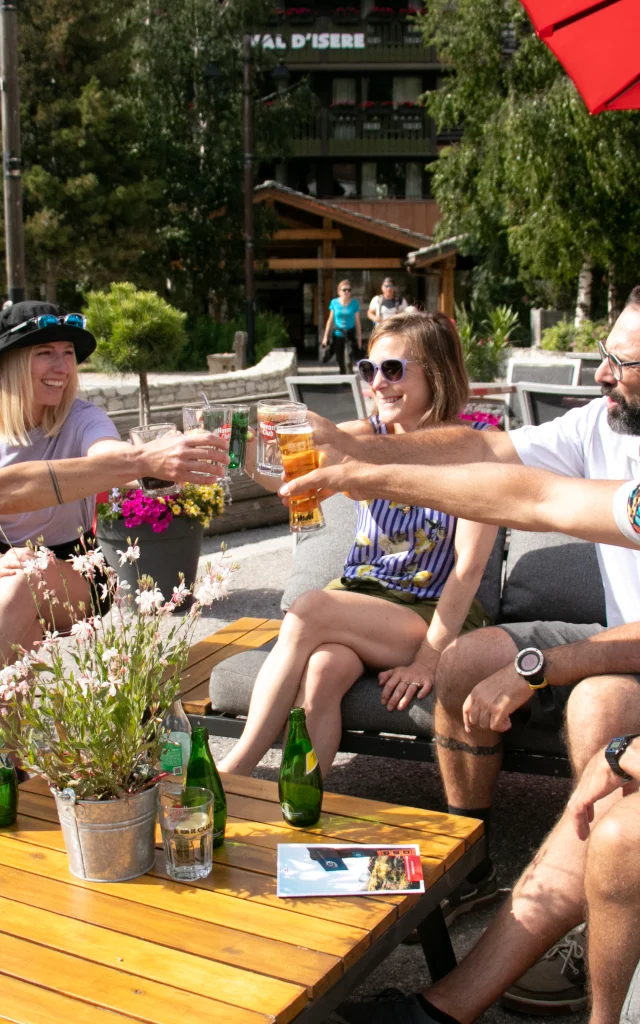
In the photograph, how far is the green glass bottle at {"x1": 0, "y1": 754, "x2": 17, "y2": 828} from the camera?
7.96ft

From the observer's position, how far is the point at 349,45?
39.8 meters

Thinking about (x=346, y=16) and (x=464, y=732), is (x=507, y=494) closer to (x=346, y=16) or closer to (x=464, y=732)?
(x=464, y=732)

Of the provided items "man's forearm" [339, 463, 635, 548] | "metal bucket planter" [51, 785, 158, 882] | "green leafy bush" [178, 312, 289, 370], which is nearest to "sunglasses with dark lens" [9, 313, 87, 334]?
"man's forearm" [339, 463, 635, 548]

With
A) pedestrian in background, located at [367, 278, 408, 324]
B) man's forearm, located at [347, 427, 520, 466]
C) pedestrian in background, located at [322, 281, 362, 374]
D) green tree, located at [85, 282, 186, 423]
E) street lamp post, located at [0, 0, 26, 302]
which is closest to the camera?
man's forearm, located at [347, 427, 520, 466]

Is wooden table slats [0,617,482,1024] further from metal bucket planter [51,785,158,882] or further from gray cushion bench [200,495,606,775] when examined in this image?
gray cushion bench [200,495,606,775]

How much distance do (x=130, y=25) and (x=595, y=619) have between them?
97.9 ft

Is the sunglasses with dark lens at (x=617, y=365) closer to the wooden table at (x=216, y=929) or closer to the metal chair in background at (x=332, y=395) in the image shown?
the wooden table at (x=216, y=929)

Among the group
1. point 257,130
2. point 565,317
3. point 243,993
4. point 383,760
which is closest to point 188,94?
point 257,130

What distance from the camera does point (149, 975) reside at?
1.87 meters

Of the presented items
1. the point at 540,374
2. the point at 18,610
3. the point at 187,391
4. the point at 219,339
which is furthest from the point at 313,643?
the point at 219,339

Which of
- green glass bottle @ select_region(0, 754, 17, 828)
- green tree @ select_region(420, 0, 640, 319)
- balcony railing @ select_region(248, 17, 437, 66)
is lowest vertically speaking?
green glass bottle @ select_region(0, 754, 17, 828)

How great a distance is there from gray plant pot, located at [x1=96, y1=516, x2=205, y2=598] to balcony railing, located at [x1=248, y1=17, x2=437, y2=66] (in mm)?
37507

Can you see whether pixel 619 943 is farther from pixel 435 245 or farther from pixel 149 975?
pixel 435 245

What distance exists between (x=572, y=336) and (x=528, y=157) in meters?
3.89
